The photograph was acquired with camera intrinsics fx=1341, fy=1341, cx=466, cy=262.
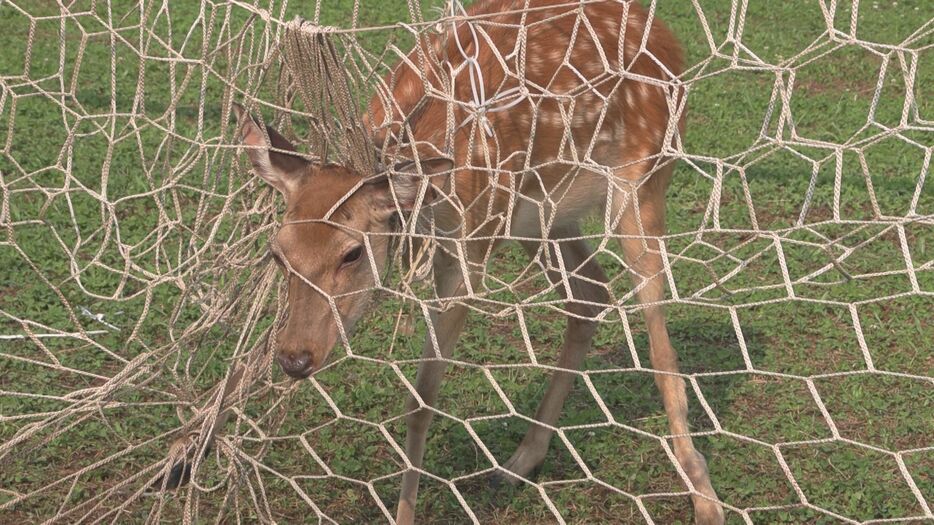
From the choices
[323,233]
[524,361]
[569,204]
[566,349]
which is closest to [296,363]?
[323,233]

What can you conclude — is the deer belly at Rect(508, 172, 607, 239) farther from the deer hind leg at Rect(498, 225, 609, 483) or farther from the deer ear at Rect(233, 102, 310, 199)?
the deer ear at Rect(233, 102, 310, 199)

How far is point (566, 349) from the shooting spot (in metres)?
5.52

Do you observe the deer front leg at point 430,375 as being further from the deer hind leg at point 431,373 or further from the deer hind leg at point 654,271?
the deer hind leg at point 654,271

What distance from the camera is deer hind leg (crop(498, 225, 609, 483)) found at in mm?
5195

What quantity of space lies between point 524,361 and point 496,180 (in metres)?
2.00

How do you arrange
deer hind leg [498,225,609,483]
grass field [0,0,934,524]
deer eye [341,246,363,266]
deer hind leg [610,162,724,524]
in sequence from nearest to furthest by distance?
deer eye [341,246,363,266]
grass field [0,0,934,524]
deer hind leg [610,162,724,524]
deer hind leg [498,225,609,483]

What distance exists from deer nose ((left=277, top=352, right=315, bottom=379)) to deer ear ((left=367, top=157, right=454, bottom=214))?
50 centimetres

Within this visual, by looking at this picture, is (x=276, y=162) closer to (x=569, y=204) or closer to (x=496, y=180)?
(x=496, y=180)

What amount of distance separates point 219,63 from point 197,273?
5.86 m

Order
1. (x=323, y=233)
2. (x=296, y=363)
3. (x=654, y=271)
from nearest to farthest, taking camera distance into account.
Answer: (x=296, y=363) < (x=323, y=233) < (x=654, y=271)

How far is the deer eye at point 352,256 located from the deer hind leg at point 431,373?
2.14 ft

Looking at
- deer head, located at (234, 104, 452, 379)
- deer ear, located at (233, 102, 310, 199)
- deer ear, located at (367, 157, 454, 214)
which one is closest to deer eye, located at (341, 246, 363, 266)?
deer head, located at (234, 104, 452, 379)

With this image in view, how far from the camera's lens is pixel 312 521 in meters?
4.73

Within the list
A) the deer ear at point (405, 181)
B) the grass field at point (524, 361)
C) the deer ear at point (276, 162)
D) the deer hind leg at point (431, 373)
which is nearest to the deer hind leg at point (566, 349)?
the grass field at point (524, 361)
